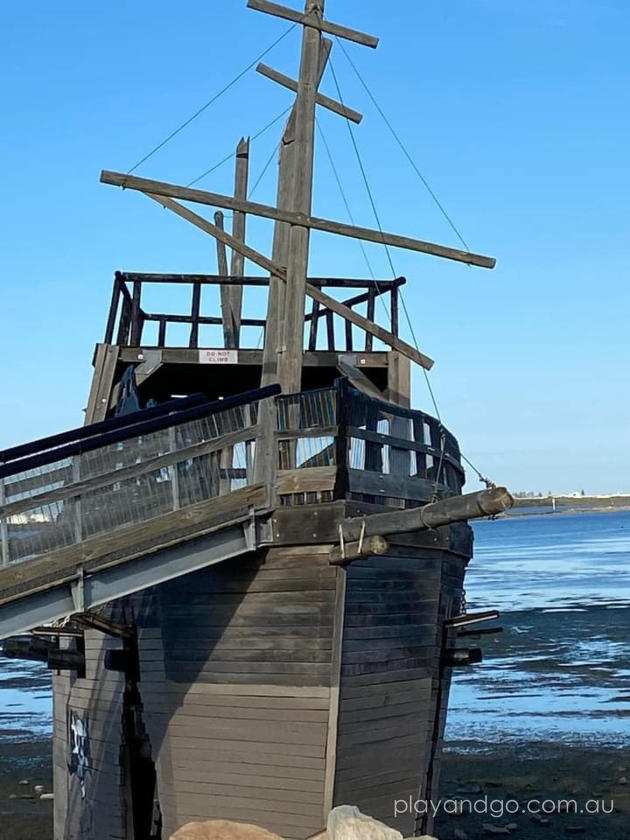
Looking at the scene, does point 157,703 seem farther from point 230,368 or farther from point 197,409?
point 230,368

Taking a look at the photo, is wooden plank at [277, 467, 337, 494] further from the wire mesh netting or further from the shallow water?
the shallow water

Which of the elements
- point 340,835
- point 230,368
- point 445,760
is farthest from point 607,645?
point 340,835

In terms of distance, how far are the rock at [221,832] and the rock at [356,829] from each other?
1.72 ft

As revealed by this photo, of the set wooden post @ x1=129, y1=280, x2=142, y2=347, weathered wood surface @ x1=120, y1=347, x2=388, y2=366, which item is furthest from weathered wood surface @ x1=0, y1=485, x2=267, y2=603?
wooden post @ x1=129, y1=280, x2=142, y2=347

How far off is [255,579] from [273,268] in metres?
3.54

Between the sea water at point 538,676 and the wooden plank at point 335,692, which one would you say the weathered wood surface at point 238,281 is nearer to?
the wooden plank at point 335,692

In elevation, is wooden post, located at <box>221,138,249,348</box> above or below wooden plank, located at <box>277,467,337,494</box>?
above

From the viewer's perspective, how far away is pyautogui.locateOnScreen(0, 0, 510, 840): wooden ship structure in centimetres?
934

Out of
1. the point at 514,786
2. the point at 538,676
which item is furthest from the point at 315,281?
the point at 538,676

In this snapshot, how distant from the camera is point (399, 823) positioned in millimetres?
10570

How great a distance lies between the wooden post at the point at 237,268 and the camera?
16734 millimetres

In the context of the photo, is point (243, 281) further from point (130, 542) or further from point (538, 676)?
point (538, 676)

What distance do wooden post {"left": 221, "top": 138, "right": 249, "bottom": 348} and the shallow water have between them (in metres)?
10.3

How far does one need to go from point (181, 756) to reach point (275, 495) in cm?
237
